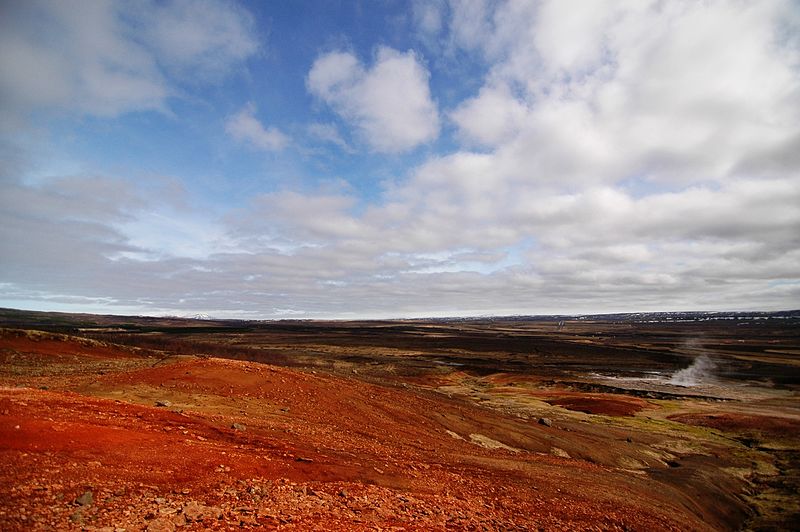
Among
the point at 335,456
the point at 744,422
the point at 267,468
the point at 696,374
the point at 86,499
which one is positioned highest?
the point at 86,499

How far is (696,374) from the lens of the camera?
89.1 metres

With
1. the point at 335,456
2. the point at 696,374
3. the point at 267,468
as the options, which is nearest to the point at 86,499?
the point at 267,468

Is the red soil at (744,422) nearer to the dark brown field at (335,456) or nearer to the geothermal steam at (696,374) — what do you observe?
the dark brown field at (335,456)

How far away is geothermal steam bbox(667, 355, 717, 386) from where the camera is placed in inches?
3177

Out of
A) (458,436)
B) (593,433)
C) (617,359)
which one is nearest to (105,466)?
(458,436)

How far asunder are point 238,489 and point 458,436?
18532 mm

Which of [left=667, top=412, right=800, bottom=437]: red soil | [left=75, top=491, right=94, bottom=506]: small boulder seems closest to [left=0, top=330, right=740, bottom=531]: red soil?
[left=75, top=491, right=94, bottom=506]: small boulder

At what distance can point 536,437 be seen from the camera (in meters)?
29.6

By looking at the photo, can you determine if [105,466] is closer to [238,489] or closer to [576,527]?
[238,489]

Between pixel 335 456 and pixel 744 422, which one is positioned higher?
pixel 335 456

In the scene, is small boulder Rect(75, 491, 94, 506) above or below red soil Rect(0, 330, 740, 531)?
above

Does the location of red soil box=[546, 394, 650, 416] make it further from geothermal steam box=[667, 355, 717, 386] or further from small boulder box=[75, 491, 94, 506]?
small boulder box=[75, 491, 94, 506]

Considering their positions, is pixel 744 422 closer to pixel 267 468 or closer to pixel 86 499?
pixel 267 468

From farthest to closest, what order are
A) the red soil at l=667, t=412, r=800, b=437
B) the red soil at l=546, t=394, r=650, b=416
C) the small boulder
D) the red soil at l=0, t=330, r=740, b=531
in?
the red soil at l=546, t=394, r=650, b=416 < the red soil at l=667, t=412, r=800, b=437 < the red soil at l=0, t=330, r=740, b=531 < the small boulder
